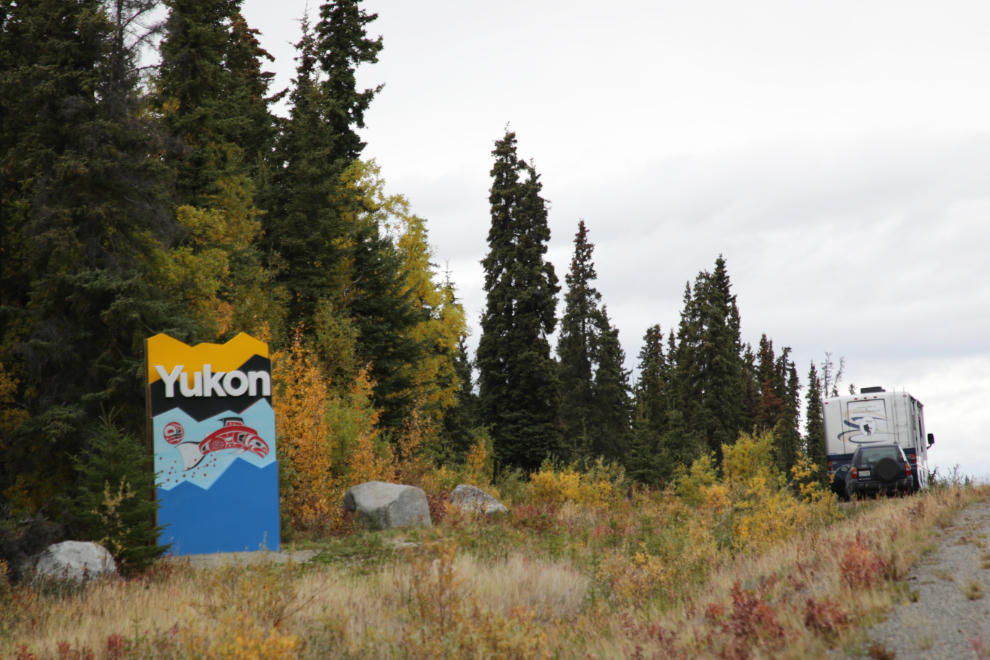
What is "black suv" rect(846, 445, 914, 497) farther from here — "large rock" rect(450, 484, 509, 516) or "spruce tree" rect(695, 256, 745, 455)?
"spruce tree" rect(695, 256, 745, 455)

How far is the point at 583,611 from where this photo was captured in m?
10.3

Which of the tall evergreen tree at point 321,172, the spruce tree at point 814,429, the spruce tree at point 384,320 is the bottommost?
the spruce tree at point 814,429

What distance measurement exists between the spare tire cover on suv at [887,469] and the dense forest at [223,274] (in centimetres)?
1149

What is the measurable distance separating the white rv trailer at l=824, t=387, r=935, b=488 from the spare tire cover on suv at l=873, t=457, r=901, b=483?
503 centimetres

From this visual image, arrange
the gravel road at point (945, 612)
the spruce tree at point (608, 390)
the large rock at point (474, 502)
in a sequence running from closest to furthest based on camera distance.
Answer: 1. the gravel road at point (945, 612)
2. the large rock at point (474, 502)
3. the spruce tree at point (608, 390)

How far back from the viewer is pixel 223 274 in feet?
82.8

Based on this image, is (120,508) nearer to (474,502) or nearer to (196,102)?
(474,502)

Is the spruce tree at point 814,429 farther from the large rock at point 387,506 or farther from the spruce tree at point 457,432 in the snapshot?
the large rock at point 387,506

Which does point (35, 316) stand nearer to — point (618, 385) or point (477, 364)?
point (477, 364)

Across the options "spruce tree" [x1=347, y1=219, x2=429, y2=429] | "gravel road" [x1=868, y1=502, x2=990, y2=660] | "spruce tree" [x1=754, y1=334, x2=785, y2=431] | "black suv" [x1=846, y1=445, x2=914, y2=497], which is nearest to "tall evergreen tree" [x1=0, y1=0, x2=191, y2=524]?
"spruce tree" [x1=347, y1=219, x2=429, y2=429]

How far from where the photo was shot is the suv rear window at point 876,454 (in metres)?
21.7

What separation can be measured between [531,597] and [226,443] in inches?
306

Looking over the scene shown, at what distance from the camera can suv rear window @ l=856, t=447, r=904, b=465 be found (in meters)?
21.7

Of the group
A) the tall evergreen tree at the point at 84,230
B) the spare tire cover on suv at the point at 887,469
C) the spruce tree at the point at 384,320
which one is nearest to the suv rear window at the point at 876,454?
the spare tire cover on suv at the point at 887,469
